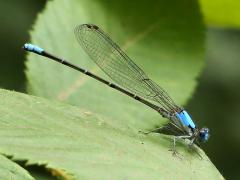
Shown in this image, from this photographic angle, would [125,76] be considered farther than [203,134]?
No

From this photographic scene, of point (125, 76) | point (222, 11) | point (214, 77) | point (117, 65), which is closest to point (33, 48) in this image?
point (117, 65)

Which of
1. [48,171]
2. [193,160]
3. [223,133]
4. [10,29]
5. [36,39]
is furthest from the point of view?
[223,133]

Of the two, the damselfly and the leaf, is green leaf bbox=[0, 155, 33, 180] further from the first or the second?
the damselfly

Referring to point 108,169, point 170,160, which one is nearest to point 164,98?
point 170,160

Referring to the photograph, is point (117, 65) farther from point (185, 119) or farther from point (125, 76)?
point (185, 119)

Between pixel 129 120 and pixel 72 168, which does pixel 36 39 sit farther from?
pixel 72 168

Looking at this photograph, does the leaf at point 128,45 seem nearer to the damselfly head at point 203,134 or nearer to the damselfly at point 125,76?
the damselfly at point 125,76

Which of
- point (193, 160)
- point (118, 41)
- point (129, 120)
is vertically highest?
point (118, 41)
